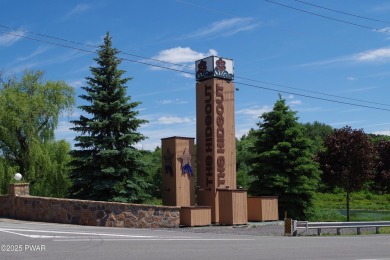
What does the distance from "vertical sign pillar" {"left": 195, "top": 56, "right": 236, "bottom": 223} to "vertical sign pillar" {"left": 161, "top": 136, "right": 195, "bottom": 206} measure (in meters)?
0.73

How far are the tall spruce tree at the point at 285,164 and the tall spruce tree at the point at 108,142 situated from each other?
7.67 metres

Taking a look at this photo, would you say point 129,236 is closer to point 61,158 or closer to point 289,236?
point 289,236

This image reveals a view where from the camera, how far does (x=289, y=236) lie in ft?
61.1

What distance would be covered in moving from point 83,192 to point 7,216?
3797 mm

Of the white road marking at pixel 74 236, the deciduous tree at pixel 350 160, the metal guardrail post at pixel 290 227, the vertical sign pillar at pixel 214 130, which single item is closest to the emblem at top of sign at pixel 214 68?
the vertical sign pillar at pixel 214 130

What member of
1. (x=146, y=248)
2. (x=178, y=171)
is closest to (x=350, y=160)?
(x=178, y=171)

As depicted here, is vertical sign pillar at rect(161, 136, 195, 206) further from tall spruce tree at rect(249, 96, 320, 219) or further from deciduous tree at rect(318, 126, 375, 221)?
deciduous tree at rect(318, 126, 375, 221)

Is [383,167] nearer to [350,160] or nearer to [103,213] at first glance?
[350,160]

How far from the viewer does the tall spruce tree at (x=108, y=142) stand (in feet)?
79.7

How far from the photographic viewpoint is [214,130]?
75.3 feet

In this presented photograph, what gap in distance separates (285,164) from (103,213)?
12.7 m

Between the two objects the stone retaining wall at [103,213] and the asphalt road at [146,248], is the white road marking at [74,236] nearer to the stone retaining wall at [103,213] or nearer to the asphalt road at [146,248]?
the asphalt road at [146,248]

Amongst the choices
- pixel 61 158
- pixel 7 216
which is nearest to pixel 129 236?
pixel 7 216

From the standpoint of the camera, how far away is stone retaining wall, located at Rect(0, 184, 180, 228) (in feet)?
65.1
